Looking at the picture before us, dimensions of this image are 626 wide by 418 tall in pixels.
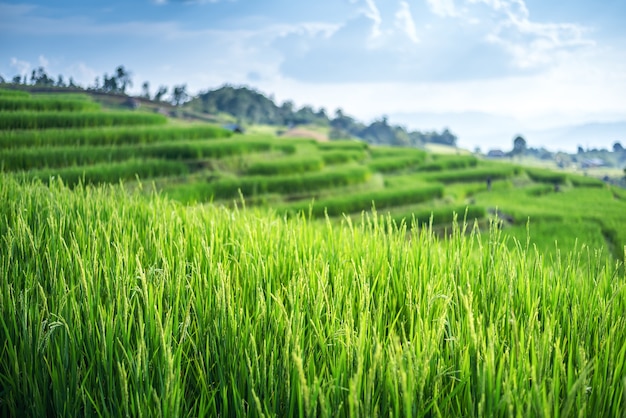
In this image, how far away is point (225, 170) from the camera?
→ 15.0m

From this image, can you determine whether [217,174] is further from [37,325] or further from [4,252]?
[37,325]

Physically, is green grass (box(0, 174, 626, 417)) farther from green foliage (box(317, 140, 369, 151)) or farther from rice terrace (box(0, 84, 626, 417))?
green foliage (box(317, 140, 369, 151))

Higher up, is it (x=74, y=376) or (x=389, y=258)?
(x=389, y=258)

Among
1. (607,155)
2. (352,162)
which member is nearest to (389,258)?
(352,162)

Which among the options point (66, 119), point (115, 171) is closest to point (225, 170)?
point (115, 171)

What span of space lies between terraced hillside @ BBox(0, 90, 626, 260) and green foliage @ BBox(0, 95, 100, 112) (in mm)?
30

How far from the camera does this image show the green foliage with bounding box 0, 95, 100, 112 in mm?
15078

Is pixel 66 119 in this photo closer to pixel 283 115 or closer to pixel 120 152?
pixel 120 152

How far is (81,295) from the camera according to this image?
232 centimetres

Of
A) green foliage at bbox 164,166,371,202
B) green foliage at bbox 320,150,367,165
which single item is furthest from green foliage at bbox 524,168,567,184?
green foliage at bbox 164,166,371,202

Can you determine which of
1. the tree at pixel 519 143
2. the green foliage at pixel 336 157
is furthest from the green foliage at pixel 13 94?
the tree at pixel 519 143

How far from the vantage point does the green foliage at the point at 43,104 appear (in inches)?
594

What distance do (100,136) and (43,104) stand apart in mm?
2883

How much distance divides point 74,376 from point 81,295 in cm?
59
